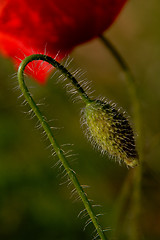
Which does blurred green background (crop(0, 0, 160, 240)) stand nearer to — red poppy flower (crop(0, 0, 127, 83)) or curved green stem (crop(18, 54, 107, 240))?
red poppy flower (crop(0, 0, 127, 83))

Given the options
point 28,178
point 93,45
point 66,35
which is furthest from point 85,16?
point 93,45

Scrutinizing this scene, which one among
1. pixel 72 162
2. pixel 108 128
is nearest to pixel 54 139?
pixel 108 128

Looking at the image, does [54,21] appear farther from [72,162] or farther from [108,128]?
[72,162]

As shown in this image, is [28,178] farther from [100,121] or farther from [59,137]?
[100,121]

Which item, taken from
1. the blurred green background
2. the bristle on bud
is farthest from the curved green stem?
the blurred green background

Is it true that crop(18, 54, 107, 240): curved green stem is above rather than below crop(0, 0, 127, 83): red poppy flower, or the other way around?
below
